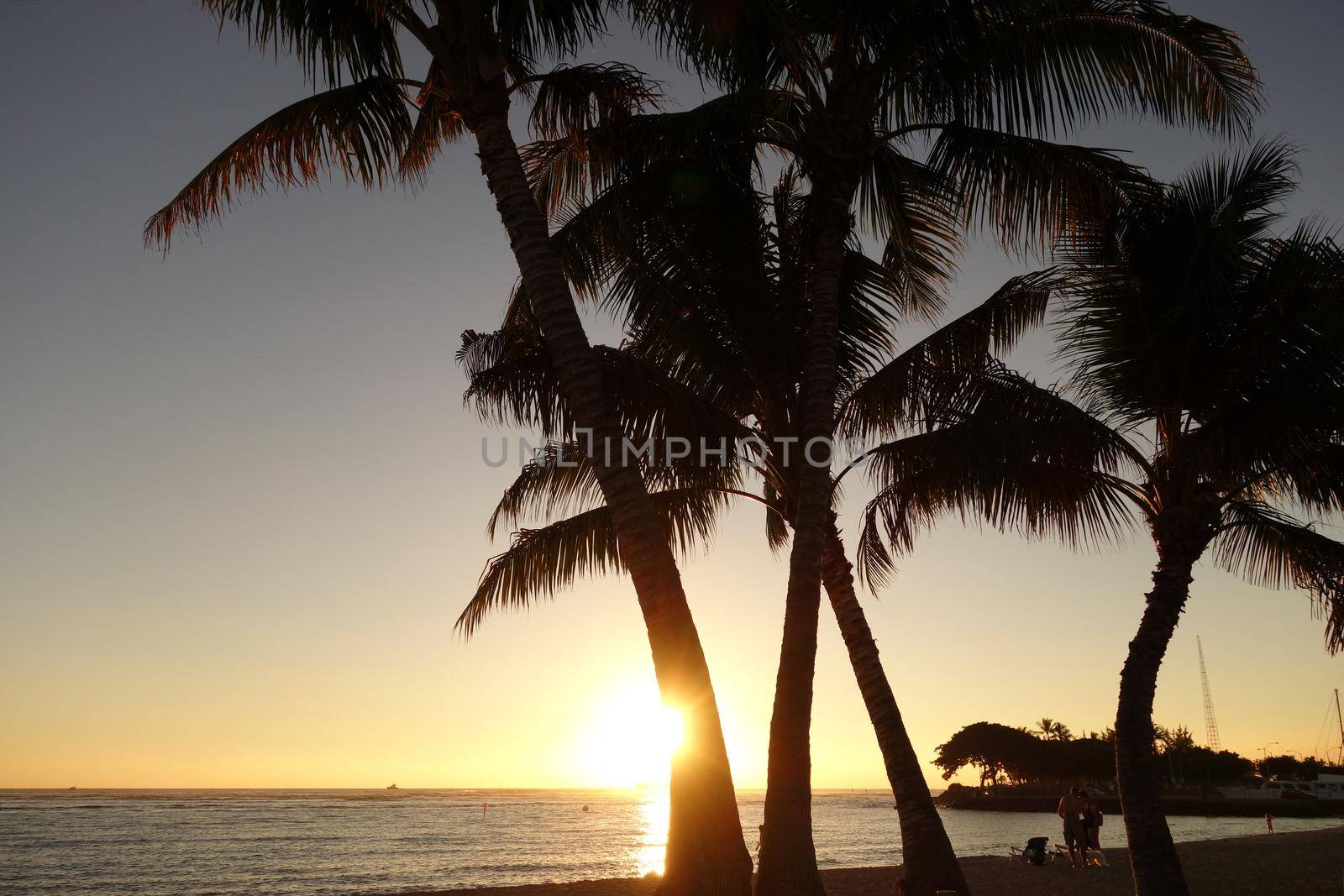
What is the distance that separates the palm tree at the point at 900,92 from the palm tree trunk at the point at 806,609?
16 mm

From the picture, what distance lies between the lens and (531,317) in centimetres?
1085

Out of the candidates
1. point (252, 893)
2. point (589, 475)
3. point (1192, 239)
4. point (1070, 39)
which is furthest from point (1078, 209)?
point (252, 893)

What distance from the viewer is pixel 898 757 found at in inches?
384

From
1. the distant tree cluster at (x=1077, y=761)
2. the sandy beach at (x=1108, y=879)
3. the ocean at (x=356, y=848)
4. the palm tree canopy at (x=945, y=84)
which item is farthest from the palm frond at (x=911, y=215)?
the distant tree cluster at (x=1077, y=761)

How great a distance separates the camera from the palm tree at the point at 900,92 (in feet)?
27.5

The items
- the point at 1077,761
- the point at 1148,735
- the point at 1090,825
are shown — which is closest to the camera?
the point at 1148,735

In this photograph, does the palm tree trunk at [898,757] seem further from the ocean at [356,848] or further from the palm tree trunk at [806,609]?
the ocean at [356,848]

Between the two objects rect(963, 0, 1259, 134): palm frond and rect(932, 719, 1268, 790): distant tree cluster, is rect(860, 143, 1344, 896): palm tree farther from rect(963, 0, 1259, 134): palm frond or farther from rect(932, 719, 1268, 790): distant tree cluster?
rect(932, 719, 1268, 790): distant tree cluster

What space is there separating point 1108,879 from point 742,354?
1066 centimetres

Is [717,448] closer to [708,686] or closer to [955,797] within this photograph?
[708,686]

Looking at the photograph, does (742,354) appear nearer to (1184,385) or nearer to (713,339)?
(713,339)

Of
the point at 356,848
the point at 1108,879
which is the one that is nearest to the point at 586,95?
the point at 1108,879

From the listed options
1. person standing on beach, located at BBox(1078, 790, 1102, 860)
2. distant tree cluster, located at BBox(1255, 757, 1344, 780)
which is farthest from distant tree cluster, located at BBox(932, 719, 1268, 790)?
person standing on beach, located at BBox(1078, 790, 1102, 860)

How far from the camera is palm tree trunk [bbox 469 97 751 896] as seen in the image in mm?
6711
